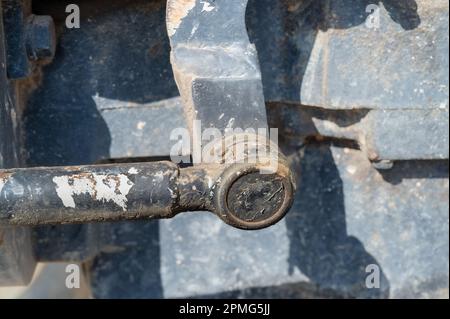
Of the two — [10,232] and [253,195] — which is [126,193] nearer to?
[253,195]

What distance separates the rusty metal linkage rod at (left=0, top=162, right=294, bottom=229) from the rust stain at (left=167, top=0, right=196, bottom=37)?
22 centimetres

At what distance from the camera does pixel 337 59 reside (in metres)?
1.21

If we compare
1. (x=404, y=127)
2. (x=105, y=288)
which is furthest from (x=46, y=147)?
(x=404, y=127)

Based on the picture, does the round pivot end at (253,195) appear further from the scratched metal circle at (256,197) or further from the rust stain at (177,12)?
the rust stain at (177,12)

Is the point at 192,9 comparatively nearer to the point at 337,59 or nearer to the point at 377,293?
the point at 337,59

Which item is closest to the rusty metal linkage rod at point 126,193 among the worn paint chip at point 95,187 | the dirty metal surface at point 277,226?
the worn paint chip at point 95,187

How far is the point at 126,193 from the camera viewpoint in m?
0.85

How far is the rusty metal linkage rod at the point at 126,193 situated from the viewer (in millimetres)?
845

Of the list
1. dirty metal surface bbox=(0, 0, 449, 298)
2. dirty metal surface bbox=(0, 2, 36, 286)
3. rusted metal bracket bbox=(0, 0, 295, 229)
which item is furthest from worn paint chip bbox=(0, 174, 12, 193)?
dirty metal surface bbox=(0, 0, 449, 298)

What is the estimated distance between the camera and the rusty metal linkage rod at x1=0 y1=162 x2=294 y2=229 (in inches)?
33.3

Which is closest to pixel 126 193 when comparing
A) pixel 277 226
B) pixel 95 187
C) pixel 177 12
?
pixel 95 187

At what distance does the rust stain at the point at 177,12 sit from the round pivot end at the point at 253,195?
0.82 feet

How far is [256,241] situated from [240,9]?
52 centimetres

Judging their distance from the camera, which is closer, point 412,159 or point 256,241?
point 412,159
